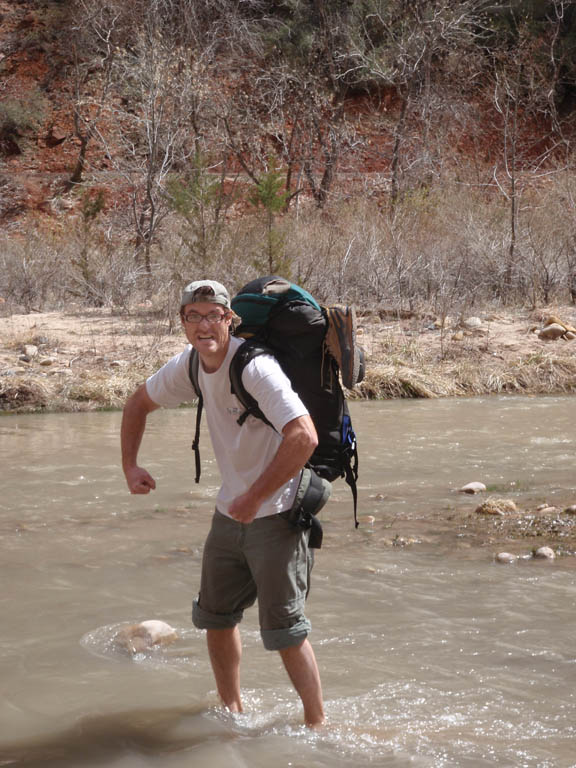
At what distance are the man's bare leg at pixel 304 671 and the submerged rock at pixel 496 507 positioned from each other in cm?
314

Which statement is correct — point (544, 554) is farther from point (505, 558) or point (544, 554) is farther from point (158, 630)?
point (158, 630)

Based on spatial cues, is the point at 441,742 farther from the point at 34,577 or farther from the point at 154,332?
the point at 154,332

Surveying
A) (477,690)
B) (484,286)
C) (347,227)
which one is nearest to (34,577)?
(477,690)

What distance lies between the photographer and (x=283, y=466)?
264cm

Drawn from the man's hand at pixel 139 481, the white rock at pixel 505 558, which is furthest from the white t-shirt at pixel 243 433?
the white rock at pixel 505 558

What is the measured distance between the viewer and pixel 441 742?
3125 mm

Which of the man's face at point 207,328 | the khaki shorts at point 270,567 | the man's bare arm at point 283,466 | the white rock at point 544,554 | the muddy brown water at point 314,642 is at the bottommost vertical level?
the muddy brown water at point 314,642

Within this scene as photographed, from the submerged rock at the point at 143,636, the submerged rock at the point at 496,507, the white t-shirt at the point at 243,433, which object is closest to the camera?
the white t-shirt at the point at 243,433

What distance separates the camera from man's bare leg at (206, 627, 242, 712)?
→ 10.2 feet

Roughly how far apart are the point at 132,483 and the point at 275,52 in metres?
27.5

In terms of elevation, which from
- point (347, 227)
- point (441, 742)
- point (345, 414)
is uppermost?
point (347, 227)

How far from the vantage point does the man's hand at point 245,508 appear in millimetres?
2693

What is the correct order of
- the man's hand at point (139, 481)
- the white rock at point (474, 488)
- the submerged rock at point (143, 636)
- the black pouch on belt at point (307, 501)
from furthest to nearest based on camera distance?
1. the white rock at point (474, 488)
2. the submerged rock at point (143, 636)
3. the man's hand at point (139, 481)
4. the black pouch on belt at point (307, 501)

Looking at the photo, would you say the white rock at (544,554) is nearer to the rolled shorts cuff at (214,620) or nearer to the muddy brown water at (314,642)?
the muddy brown water at (314,642)
